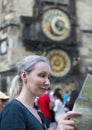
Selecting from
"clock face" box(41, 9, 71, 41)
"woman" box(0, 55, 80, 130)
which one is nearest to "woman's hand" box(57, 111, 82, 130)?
"woman" box(0, 55, 80, 130)

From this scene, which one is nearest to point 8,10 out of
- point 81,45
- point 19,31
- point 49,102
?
point 19,31

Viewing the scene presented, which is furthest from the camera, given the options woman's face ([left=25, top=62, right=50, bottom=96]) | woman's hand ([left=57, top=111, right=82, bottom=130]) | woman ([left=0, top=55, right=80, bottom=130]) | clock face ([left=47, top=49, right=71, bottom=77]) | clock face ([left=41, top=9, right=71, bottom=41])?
clock face ([left=41, top=9, right=71, bottom=41])

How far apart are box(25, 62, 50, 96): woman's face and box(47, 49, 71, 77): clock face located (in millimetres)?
12958

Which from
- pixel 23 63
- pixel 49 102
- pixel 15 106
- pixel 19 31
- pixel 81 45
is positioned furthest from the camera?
pixel 81 45

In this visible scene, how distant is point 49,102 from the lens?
8508 mm

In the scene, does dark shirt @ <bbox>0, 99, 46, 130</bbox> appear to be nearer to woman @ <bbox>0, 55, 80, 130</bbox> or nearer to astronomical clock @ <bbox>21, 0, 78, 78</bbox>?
woman @ <bbox>0, 55, 80, 130</bbox>

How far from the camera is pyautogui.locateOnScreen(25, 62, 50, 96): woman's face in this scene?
2.23 metres

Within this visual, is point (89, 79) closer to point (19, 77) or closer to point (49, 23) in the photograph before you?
point (19, 77)

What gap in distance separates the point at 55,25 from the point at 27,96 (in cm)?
1345

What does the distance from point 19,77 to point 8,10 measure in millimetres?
13357

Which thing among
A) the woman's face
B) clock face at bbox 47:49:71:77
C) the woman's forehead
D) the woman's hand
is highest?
the woman's forehead

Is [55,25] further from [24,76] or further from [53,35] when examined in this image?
[24,76]

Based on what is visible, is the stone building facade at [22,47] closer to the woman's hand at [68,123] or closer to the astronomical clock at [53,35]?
the astronomical clock at [53,35]

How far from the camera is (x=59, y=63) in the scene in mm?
15273
